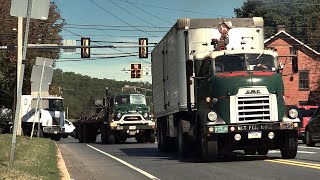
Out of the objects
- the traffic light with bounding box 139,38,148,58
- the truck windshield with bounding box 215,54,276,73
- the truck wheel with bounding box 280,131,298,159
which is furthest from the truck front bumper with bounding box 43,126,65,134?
the truck wheel with bounding box 280,131,298,159

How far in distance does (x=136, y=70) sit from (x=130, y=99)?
1520 cm

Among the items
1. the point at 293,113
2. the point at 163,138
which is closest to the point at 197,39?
the point at 293,113

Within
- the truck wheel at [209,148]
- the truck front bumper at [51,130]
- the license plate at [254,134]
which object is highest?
the truck front bumper at [51,130]

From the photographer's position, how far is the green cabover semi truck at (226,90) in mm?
13742

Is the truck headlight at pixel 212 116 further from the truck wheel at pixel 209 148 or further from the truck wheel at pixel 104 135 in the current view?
the truck wheel at pixel 104 135

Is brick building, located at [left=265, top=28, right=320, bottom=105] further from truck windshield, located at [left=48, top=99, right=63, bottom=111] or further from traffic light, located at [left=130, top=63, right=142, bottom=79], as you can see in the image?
truck windshield, located at [left=48, top=99, right=63, bottom=111]

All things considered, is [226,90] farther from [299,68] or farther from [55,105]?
[299,68]

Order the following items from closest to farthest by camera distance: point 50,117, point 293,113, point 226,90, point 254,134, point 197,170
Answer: point 197,170, point 254,134, point 226,90, point 293,113, point 50,117

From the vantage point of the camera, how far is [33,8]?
35.4ft

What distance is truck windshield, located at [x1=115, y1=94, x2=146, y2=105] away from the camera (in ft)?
91.7

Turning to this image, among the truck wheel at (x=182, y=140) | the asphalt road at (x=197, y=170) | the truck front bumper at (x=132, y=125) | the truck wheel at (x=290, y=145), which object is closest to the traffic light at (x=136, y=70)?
the truck front bumper at (x=132, y=125)

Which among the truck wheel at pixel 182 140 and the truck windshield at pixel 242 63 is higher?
the truck windshield at pixel 242 63

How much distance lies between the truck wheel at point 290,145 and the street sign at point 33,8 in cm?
726

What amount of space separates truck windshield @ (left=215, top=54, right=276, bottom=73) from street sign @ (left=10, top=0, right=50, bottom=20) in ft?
17.7
